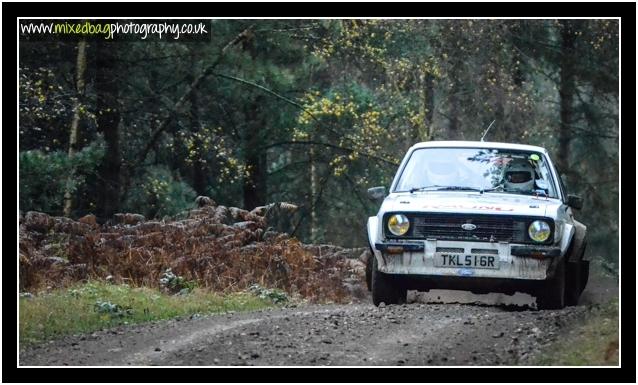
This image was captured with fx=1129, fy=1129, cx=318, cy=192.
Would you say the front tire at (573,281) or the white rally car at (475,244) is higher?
the white rally car at (475,244)

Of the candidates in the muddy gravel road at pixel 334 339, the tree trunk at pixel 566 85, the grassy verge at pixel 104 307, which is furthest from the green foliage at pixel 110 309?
the tree trunk at pixel 566 85

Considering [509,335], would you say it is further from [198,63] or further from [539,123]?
[539,123]

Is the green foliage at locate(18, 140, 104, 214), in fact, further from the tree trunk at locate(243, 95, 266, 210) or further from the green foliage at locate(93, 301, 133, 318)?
the tree trunk at locate(243, 95, 266, 210)

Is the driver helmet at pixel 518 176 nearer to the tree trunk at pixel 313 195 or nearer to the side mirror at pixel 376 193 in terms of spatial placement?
the side mirror at pixel 376 193

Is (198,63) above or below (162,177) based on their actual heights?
above

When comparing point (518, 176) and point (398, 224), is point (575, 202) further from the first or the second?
point (398, 224)

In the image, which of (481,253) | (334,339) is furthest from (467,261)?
(334,339)

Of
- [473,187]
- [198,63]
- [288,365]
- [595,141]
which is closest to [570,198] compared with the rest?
[473,187]

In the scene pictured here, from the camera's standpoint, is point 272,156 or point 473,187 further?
point 272,156

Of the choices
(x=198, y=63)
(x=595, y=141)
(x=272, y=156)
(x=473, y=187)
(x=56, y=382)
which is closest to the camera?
(x=56, y=382)

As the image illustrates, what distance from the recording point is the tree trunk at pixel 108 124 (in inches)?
822

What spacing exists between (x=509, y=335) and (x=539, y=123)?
61.8 ft

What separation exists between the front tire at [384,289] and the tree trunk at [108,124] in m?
9.24

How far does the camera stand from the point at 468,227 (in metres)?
11.9
